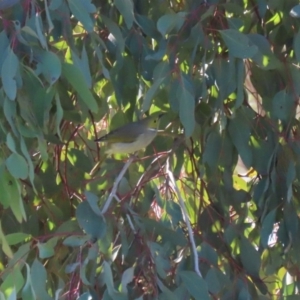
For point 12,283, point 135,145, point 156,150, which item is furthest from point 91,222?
point 135,145

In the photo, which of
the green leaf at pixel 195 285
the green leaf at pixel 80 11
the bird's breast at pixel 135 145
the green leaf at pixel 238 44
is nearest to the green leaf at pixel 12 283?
the green leaf at pixel 195 285

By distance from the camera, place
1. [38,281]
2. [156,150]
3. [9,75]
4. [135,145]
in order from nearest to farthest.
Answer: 1. [9,75]
2. [38,281]
3. [156,150]
4. [135,145]

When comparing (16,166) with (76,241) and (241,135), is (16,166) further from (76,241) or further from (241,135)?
(241,135)

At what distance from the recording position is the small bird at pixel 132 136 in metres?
1.44

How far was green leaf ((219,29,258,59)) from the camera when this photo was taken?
1.03 m

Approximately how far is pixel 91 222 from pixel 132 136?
0.55 metres

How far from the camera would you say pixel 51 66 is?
89 cm

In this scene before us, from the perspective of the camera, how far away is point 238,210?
132cm

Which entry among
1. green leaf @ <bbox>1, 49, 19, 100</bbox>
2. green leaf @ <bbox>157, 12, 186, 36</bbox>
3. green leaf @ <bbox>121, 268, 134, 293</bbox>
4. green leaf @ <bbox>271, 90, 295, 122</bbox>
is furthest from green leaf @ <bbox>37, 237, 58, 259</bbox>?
green leaf @ <bbox>271, 90, 295, 122</bbox>

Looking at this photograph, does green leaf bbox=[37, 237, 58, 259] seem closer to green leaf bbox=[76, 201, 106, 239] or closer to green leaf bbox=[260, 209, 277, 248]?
green leaf bbox=[76, 201, 106, 239]

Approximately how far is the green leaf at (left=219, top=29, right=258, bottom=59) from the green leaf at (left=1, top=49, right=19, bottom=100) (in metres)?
0.36

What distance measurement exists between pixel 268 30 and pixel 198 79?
17 centimetres

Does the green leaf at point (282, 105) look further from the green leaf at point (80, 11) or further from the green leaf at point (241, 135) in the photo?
the green leaf at point (80, 11)

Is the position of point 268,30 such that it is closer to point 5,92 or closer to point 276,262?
point 276,262
